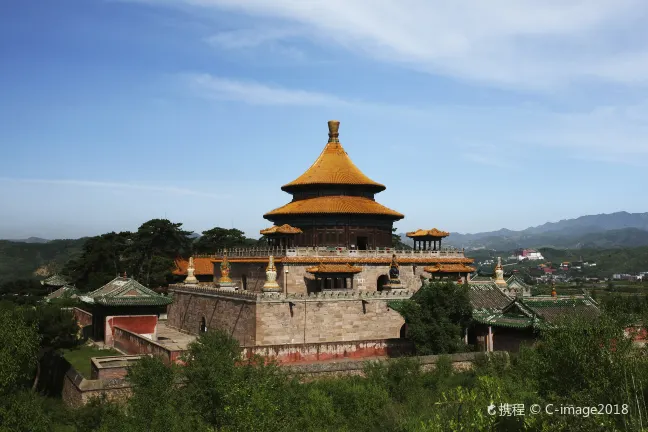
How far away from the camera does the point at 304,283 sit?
42656 millimetres

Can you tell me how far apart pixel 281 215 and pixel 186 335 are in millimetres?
11141

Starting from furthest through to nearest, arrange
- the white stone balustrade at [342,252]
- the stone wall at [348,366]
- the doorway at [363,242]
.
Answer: the doorway at [363,242], the white stone balustrade at [342,252], the stone wall at [348,366]

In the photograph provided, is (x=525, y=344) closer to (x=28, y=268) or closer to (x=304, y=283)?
(x=304, y=283)

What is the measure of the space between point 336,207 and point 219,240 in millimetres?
42087

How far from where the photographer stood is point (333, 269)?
41469 mm

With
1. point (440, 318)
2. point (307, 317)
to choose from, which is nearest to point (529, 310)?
point (440, 318)

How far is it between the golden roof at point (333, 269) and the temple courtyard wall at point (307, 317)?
5.85 feet

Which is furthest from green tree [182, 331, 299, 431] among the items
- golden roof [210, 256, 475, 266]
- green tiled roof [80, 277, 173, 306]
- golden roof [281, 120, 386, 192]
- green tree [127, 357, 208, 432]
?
golden roof [281, 120, 386, 192]

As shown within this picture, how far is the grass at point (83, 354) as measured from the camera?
3487 centimetres

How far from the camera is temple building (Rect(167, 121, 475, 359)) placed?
1507 inches

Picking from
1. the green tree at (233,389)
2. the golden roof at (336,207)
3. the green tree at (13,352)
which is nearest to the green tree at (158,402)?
the green tree at (233,389)

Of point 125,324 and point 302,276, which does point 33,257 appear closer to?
point 125,324

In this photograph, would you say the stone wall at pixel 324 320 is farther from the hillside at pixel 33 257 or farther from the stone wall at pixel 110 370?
the hillside at pixel 33 257

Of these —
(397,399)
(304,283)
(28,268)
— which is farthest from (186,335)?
(28,268)
